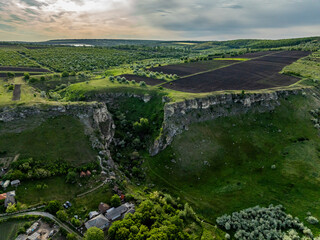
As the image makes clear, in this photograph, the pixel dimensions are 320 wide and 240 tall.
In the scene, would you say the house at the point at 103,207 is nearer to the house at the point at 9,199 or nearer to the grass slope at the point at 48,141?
the grass slope at the point at 48,141

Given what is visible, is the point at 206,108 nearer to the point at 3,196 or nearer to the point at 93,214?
the point at 93,214

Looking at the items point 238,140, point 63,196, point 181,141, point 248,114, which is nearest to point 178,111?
point 181,141

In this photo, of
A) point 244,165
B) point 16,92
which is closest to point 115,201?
point 244,165

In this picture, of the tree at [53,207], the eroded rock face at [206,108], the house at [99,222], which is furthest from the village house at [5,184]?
the eroded rock face at [206,108]

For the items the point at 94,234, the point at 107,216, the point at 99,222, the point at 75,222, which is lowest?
the point at 107,216

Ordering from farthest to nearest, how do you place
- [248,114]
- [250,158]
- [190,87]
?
[190,87]
[248,114]
[250,158]

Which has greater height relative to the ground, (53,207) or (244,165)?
(53,207)

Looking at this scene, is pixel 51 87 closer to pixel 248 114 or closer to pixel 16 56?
pixel 16 56

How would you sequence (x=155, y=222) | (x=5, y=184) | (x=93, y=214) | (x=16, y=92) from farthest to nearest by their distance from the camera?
(x=16, y=92) → (x=5, y=184) → (x=93, y=214) → (x=155, y=222)
